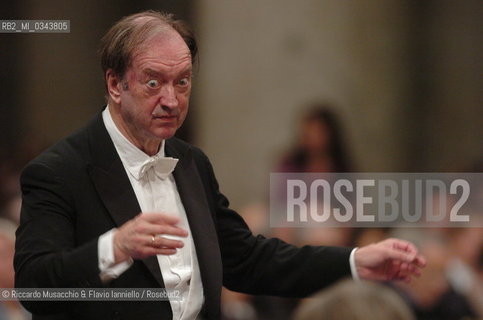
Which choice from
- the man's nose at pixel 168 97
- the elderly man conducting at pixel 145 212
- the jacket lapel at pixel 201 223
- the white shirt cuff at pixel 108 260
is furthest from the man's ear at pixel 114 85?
the white shirt cuff at pixel 108 260

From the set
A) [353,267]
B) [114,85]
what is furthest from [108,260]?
[353,267]

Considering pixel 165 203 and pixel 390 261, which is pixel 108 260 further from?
pixel 390 261

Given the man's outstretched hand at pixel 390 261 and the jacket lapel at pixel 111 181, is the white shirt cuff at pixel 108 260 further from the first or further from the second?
the man's outstretched hand at pixel 390 261

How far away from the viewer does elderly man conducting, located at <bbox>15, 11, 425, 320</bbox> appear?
2.32 metres

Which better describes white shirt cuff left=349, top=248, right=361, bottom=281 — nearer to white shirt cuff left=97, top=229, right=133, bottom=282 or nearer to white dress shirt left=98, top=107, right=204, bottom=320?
white dress shirt left=98, top=107, right=204, bottom=320

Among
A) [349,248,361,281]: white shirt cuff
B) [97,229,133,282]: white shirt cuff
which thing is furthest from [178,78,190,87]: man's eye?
[349,248,361,281]: white shirt cuff

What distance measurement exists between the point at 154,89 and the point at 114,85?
10 cm

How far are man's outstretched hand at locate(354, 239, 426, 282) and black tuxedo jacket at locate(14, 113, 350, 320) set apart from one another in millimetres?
54

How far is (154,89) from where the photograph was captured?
2.53 meters

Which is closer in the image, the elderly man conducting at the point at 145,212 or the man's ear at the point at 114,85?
the elderly man conducting at the point at 145,212

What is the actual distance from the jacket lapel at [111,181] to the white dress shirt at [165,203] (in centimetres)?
2

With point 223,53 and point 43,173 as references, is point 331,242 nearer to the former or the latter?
point 223,53

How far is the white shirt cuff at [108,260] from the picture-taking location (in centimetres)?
225

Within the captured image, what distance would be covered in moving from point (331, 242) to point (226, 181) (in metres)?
0.63
